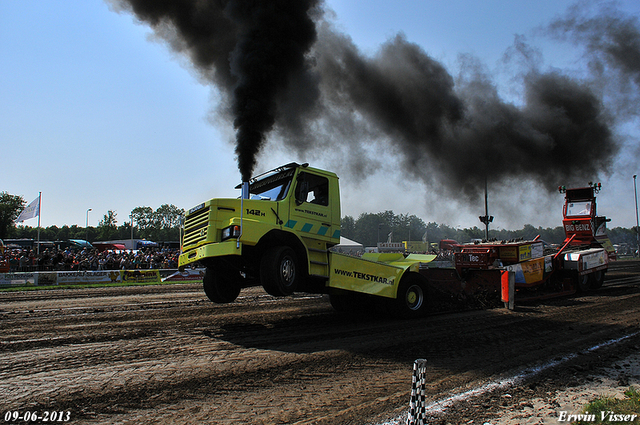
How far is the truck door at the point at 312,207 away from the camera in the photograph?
7129 mm

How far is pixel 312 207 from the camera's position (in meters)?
7.41

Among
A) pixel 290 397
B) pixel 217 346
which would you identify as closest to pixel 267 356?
pixel 217 346

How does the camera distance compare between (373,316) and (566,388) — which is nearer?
(566,388)

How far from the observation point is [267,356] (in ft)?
17.0

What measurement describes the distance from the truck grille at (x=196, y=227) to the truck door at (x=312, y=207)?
4.66 ft

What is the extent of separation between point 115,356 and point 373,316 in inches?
207

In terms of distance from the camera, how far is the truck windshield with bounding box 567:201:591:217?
589 inches

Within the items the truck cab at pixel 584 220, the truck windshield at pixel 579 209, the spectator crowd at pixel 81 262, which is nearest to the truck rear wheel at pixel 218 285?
the truck cab at pixel 584 220

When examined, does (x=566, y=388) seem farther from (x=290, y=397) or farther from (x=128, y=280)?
(x=128, y=280)

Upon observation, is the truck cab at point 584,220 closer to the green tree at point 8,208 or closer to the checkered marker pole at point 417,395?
the checkered marker pole at point 417,395

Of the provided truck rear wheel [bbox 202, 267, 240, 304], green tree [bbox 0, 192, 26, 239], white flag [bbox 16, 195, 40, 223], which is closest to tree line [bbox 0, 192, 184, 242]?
green tree [bbox 0, 192, 26, 239]

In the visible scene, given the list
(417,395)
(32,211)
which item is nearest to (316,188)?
(417,395)

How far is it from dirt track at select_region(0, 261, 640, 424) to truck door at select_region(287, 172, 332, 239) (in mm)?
1809

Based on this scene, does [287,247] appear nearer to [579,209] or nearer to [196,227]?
[196,227]
